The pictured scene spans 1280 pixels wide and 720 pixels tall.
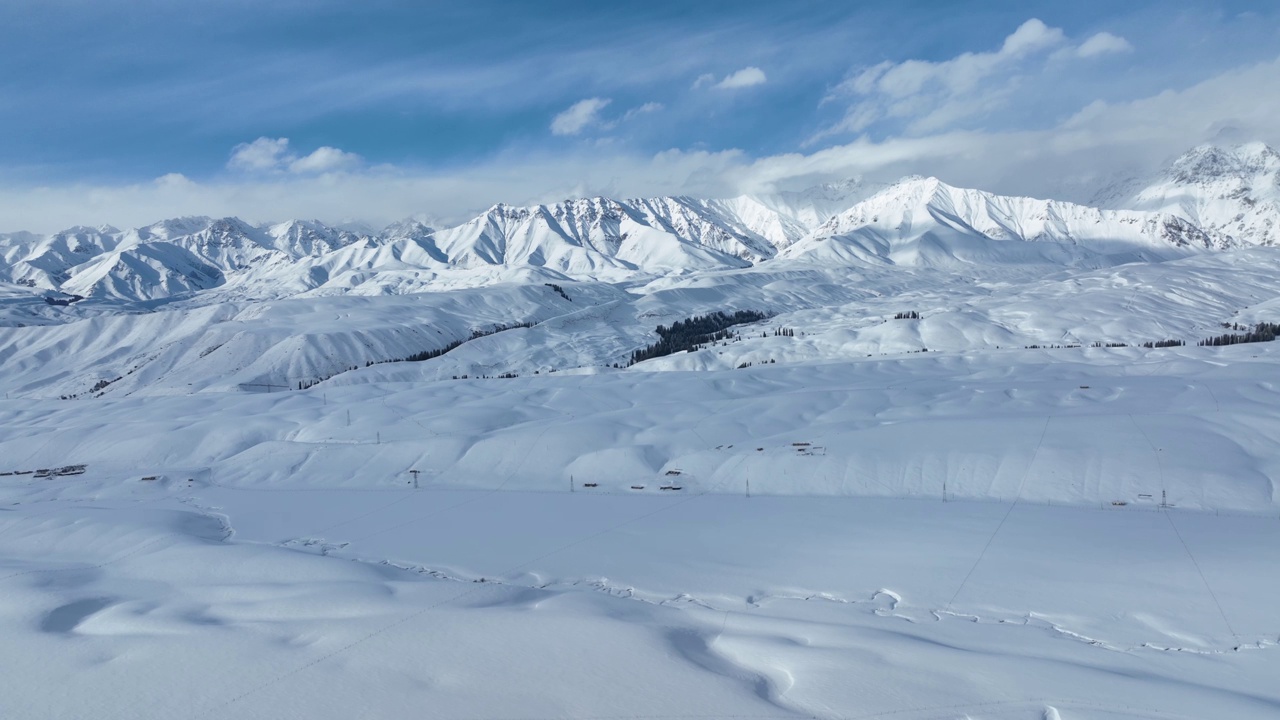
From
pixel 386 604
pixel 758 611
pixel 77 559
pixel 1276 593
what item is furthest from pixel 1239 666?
pixel 77 559

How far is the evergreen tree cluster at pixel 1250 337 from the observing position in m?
126

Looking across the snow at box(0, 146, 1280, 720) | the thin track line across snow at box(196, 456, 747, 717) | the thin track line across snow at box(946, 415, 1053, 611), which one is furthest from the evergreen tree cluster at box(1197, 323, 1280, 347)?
the thin track line across snow at box(196, 456, 747, 717)

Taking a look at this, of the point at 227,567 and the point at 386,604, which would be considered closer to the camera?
the point at 386,604

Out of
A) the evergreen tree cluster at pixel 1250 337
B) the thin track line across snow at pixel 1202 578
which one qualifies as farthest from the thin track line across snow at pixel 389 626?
the evergreen tree cluster at pixel 1250 337

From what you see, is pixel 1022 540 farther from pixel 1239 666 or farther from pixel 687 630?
pixel 687 630

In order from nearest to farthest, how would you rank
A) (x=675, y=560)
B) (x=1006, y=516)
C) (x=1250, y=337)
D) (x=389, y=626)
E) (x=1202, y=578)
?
(x=389, y=626)
(x=1202, y=578)
(x=675, y=560)
(x=1006, y=516)
(x=1250, y=337)

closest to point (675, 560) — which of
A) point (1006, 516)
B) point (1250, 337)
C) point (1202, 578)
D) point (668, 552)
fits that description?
point (668, 552)

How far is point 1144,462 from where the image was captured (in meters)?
43.1

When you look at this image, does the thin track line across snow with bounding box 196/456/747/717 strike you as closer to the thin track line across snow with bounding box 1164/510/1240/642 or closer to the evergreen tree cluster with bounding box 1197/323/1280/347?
the thin track line across snow with bounding box 1164/510/1240/642

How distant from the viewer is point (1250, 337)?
5069 inches

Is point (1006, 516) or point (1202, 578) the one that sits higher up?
point (1202, 578)

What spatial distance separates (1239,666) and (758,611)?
13.0 meters

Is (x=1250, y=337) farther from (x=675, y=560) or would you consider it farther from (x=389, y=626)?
(x=389, y=626)

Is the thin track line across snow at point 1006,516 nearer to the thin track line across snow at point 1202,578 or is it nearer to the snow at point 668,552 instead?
the snow at point 668,552
